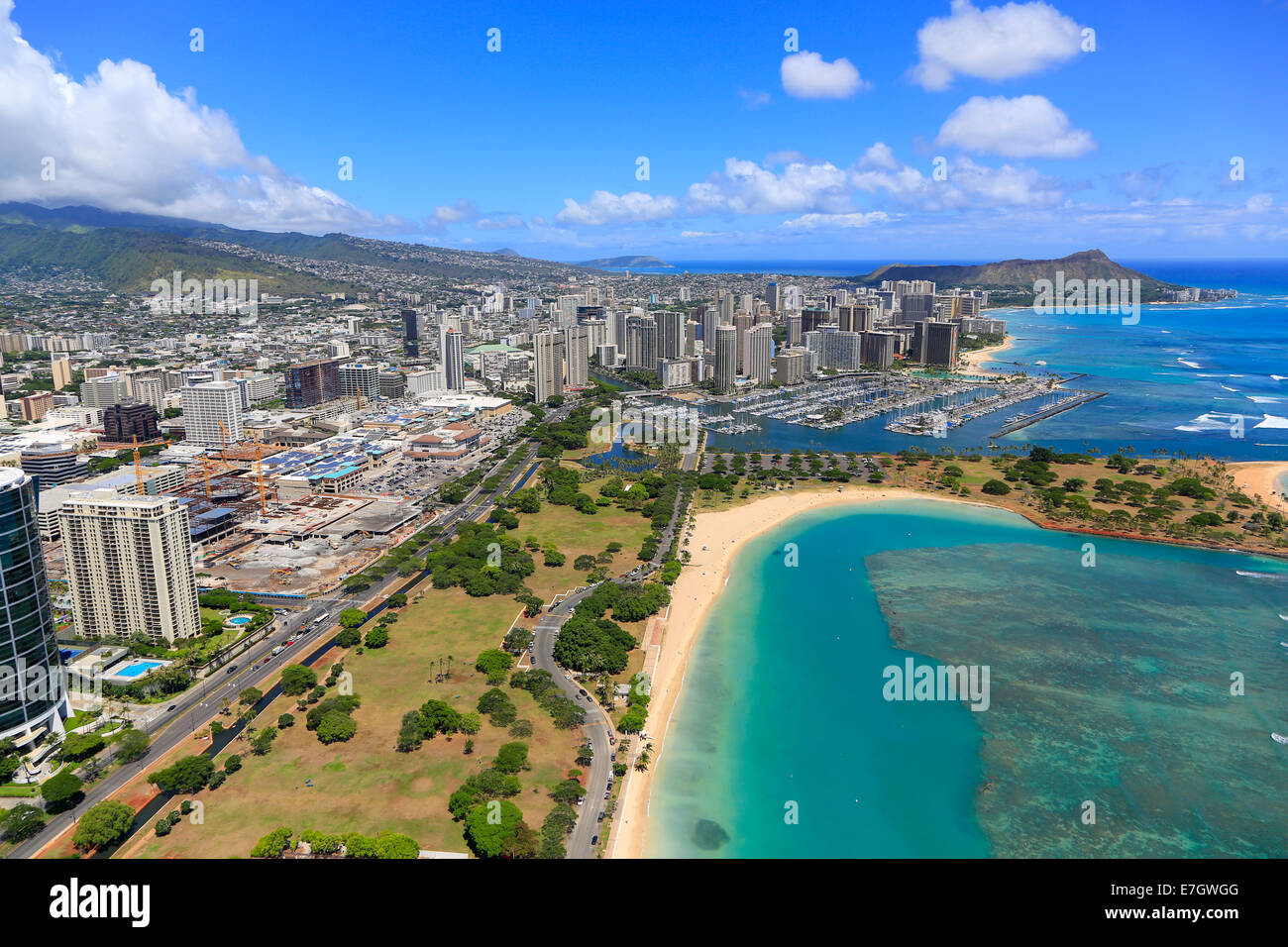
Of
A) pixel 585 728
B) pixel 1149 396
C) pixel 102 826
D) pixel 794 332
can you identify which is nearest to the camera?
pixel 102 826

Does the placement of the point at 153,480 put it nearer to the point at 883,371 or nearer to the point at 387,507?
the point at 387,507

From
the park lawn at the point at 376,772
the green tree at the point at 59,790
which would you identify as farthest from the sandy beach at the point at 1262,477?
the green tree at the point at 59,790

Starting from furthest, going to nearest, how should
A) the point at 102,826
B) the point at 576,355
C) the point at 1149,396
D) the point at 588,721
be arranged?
1. the point at 576,355
2. the point at 1149,396
3. the point at 588,721
4. the point at 102,826

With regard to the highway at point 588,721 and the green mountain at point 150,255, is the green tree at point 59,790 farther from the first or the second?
the green mountain at point 150,255

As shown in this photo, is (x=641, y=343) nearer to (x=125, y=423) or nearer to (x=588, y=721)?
(x=125, y=423)

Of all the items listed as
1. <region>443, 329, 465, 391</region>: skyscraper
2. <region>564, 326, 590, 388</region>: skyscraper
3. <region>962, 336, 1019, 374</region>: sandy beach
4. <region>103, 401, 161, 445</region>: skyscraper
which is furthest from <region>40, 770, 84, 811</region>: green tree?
<region>962, 336, 1019, 374</region>: sandy beach

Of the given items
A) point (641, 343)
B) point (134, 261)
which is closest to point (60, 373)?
point (641, 343)
